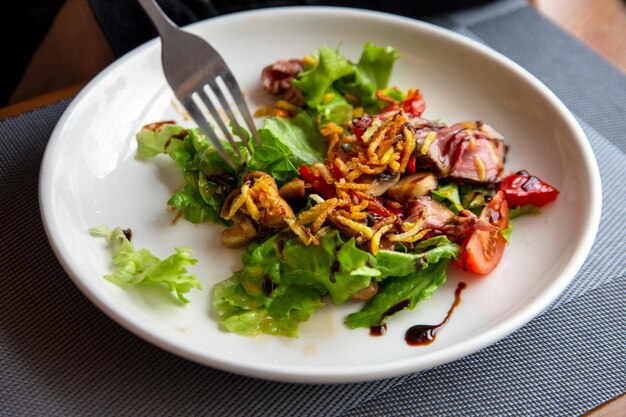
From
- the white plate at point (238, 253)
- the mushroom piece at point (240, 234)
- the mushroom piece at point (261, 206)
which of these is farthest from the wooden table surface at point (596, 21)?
the mushroom piece at point (240, 234)

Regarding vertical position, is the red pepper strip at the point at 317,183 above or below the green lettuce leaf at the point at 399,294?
above

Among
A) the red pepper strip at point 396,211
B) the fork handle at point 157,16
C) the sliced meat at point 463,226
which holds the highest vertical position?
the fork handle at point 157,16

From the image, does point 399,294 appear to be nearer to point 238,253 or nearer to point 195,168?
point 238,253

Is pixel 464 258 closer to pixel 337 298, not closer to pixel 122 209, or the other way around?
pixel 337 298

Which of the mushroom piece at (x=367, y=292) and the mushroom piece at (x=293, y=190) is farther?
the mushroom piece at (x=293, y=190)

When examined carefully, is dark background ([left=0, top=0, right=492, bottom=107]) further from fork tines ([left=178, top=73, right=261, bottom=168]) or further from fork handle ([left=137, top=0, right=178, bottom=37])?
fork tines ([left=178, top=73, right=261, bottom=168])

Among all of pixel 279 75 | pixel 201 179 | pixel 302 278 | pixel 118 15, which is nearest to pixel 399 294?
pixel 302 278

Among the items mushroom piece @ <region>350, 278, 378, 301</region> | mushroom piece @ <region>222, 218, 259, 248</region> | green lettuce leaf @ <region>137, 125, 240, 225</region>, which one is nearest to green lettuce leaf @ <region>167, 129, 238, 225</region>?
green lettuce leaf @ <region>137, 125, 240, 225</region>

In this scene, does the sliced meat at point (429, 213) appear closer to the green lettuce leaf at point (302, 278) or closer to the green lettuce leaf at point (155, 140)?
the green lettuce leaf at point (302, 278)
